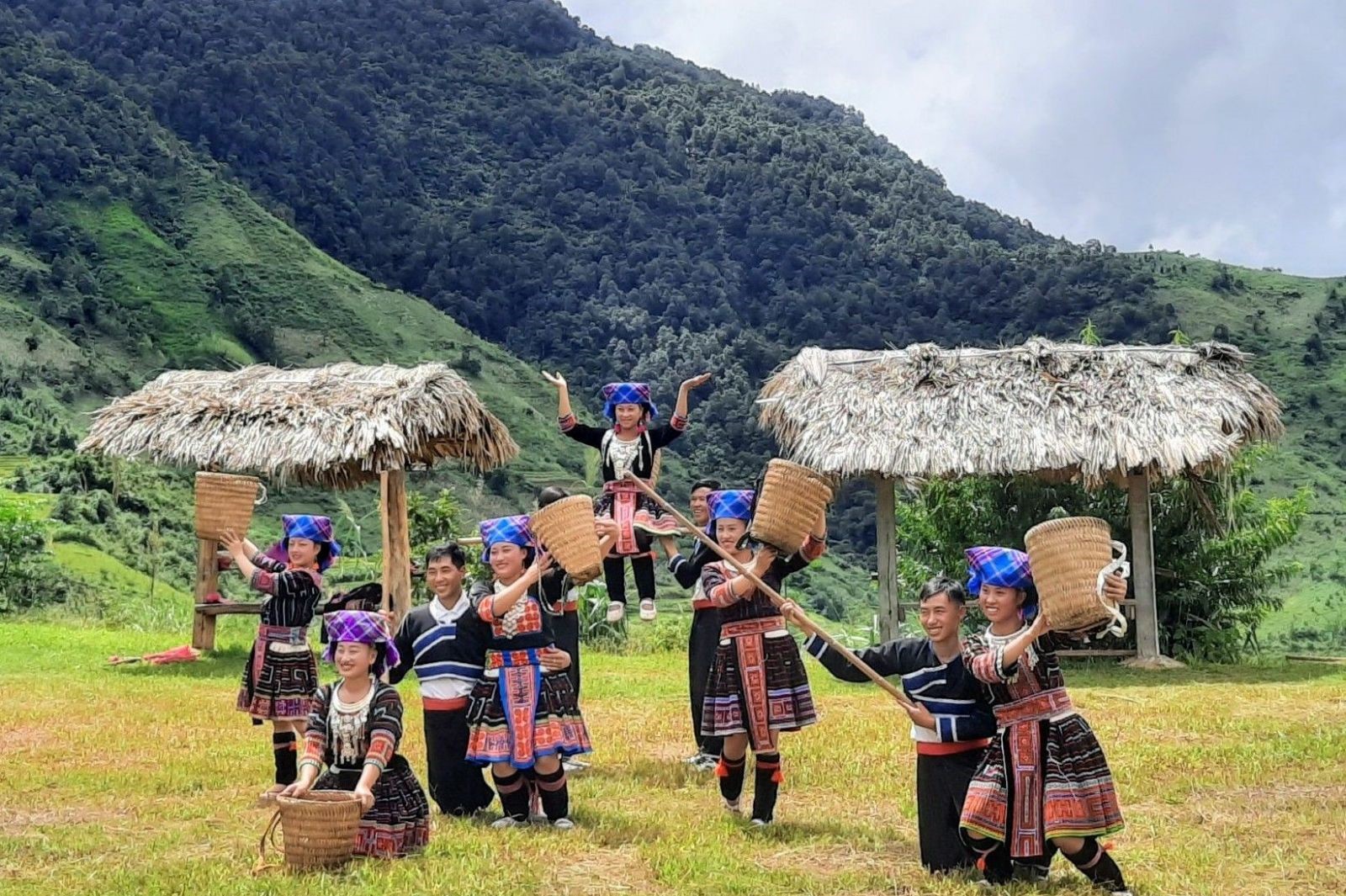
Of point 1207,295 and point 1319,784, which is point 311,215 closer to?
point 1207,295

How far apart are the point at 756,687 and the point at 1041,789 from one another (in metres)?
1.61

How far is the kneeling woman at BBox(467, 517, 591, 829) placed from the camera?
6441 millimetres

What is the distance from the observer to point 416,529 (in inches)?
731

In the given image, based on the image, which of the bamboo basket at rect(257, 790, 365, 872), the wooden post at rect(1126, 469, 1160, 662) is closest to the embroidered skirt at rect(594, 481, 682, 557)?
the bamboo basket at rect(257, 790, 365, 872)

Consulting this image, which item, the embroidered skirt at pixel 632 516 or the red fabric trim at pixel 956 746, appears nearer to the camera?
the red fabric trim at pixel 956 746

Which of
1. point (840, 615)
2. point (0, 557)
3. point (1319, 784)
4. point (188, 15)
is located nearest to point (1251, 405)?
point (1319, 784)

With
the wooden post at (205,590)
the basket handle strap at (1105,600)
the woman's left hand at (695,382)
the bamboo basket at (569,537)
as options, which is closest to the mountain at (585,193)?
the wooden post at (205,590)

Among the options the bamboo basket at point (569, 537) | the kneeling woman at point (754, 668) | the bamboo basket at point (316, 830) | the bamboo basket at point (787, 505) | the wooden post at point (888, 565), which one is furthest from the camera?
the wooden post at point (888, 565)

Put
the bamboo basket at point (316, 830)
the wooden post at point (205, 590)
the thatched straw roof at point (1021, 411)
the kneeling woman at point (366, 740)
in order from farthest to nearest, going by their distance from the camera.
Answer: the wooden post at point (205, 590) → the thatched straw roof at point (1021, 411) → the kneeling woman at point (366, 740) → the bamboo basket at point (316, 830)

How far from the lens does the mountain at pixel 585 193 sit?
5250cm

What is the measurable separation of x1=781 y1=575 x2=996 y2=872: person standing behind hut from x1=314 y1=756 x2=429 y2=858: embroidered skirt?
6.00 feet

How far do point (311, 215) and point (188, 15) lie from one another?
13.6 meters

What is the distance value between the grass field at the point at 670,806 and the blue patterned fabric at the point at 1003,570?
45.1 inches

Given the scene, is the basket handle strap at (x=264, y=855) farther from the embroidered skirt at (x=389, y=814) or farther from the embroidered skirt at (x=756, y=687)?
the embroidered skirt at (x=756, y=687)
